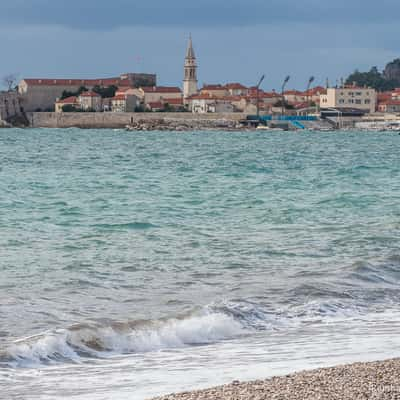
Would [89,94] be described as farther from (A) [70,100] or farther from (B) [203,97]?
(B) [203,97]

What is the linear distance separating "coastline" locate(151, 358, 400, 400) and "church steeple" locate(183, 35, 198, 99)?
420 ft

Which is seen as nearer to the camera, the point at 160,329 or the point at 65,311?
the point at 160,329

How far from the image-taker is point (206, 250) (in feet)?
35.0

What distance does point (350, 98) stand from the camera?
416 ft

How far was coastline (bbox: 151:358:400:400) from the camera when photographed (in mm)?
4504

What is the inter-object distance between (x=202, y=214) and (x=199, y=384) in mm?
9710

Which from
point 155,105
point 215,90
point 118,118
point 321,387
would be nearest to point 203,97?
point 155,105

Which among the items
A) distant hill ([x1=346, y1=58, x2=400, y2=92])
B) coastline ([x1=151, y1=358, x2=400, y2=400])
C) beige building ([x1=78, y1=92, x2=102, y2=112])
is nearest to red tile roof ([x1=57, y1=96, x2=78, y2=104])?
beige building ([x1=78, y1=92, x2=102, y2=112])

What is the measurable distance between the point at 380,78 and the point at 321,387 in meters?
174

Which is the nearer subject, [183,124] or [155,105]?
[183,124]

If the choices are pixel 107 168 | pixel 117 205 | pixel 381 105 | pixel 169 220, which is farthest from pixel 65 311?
pixel 381 105

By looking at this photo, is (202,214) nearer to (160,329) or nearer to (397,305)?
(397,305)

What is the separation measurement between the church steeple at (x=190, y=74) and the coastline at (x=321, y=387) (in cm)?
12811

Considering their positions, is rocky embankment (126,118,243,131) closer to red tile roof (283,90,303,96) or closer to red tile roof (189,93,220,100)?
red tile roof (189,93,220,100)
